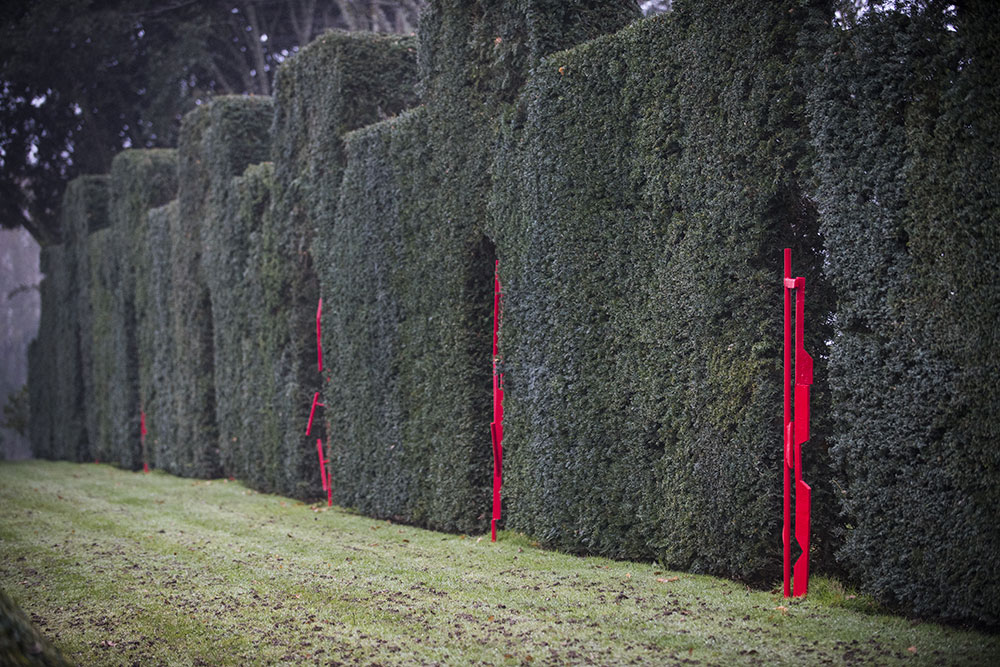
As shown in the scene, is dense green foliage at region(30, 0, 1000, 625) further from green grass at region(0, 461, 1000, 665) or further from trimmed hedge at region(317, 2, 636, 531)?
green grass at region(0, 461, 1000, 665)

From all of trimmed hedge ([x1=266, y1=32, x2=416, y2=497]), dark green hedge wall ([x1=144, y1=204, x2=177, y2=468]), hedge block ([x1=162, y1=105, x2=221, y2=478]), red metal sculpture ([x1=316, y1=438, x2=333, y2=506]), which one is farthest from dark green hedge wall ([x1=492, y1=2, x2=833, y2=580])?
dark green hedge wall ([x1=144, y1=204, x2=177, y2=468])

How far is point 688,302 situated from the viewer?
24.2 ft

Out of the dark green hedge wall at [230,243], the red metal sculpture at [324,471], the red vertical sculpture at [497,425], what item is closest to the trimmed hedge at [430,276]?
the red vertical sculpture at [497,425]

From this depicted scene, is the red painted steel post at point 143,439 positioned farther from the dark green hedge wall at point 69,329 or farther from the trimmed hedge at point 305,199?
the trimmed hedge at point 305,199

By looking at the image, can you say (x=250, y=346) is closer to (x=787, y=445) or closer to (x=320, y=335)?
(x=320, y=335)

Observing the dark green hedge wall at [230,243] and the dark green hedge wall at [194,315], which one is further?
the dark green hedge wall at [194,315]

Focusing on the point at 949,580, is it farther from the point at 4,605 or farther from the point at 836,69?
the point at 4,605

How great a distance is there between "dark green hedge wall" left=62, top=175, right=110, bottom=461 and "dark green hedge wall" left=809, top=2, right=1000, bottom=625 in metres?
21.8

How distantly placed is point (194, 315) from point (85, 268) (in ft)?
26.5

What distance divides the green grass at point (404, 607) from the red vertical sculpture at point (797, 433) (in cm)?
19

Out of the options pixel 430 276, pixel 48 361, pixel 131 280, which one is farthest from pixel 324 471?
pixel 48 361

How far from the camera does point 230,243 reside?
1628cm

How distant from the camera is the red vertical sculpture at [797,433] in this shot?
21.1 feet

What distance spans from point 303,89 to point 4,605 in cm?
1145
